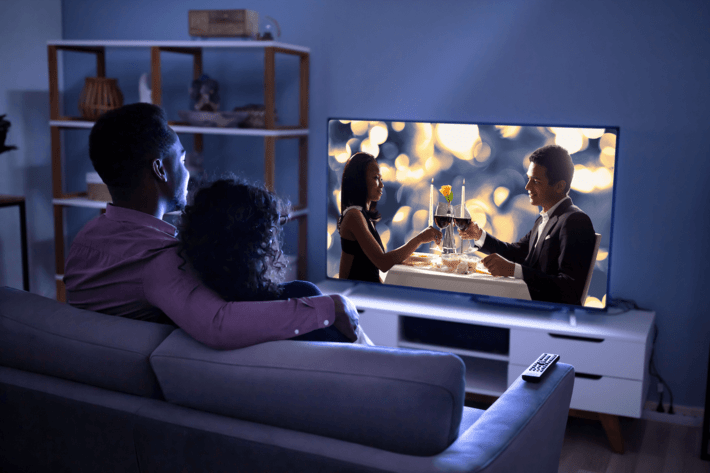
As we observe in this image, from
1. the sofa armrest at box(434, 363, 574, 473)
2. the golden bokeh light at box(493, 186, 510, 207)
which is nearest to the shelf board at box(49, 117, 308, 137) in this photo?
the golden bokeh light at box(493, 186, 510, 207)

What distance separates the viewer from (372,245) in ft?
10.3

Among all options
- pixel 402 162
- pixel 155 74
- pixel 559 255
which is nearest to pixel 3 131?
pixel 155 74

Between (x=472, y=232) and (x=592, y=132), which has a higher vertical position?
(x=592, y=132)

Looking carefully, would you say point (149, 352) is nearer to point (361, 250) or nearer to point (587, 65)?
point (361, 250)

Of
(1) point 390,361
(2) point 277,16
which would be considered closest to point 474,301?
(2) point 277,16

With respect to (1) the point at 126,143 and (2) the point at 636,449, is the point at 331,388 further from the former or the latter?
(2) the point at 636,449

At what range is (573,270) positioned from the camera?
2727 mm

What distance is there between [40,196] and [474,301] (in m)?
2.70

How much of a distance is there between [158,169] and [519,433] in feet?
3.45

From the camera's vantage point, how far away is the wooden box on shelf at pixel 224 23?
124 inches

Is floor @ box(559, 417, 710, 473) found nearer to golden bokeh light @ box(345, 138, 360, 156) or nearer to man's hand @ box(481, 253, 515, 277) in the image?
man's hand @ box(481, 253, 515, 277)

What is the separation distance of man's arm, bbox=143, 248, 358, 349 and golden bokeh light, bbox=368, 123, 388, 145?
5.53ft

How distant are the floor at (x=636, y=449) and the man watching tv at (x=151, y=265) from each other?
1.55 meters

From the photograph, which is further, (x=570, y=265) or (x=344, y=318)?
(x=570, y=265)
